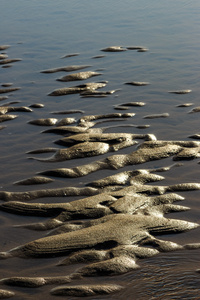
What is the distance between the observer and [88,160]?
498 cm

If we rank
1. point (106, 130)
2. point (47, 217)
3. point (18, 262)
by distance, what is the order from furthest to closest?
point (106, 130), point (47, 217), point (18, 262)

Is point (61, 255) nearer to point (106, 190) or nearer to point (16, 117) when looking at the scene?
point (106, 190)

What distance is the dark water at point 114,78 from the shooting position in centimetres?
314

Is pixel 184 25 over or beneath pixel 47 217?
over

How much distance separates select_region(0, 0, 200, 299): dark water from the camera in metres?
3.14

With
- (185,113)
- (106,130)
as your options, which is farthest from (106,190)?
(185,113)

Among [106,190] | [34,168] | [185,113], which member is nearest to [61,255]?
[106,190]

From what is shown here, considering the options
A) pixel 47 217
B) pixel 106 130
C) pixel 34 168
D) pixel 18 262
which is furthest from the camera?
pixel 106 130

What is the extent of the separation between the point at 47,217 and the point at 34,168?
1071 millimetres

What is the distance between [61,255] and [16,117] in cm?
359

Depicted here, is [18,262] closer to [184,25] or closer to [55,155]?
[55,155]

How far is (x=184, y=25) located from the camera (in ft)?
39.5

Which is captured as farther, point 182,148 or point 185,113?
point 185,113

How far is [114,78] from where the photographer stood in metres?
8.09
